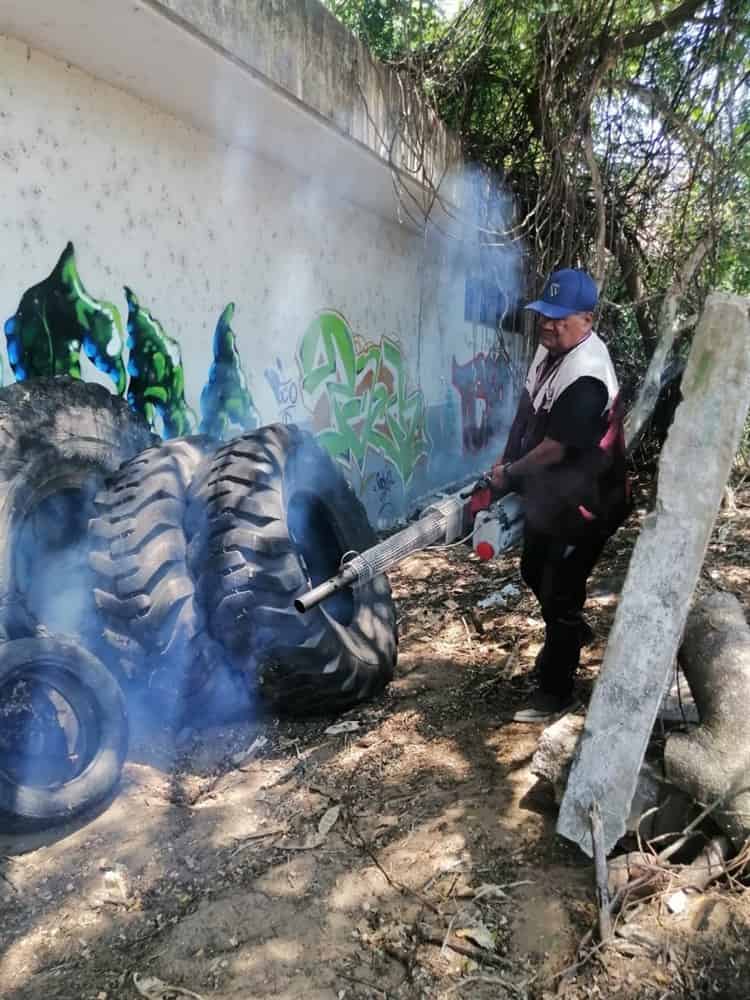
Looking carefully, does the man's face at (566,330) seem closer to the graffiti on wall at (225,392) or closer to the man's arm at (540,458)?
the man's arm at (540,458)

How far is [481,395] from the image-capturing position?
1032 cm

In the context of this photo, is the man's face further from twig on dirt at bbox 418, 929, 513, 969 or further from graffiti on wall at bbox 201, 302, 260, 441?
graffiti on wall at bbox 201, 302, 260, 441

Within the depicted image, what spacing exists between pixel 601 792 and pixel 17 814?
6.41ft

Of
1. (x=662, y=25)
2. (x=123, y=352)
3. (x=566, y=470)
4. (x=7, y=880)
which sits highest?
(x=662, y=25)

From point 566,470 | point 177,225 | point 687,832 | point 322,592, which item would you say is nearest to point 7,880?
point 322,592

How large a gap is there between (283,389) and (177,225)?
154 cm

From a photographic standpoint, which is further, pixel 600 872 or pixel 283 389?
pixel 283 389

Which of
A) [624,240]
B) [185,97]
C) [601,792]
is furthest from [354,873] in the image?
[624,240]

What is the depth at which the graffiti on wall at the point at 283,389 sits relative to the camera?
227 inches

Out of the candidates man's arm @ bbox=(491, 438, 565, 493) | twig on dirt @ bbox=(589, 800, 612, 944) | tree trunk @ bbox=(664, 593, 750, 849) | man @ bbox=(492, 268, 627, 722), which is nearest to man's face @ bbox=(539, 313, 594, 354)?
man @ bbox=(492, 268, 627, 722)

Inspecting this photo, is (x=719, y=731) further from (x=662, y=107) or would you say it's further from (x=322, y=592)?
(x=662, y=107)

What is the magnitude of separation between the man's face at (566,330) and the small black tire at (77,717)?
2.38 meters

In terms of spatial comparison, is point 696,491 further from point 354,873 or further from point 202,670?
point 202,670

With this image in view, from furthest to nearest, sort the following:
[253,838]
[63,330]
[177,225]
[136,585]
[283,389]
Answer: [283,389]
[177,225]
[63,330]
[136,585]
[253,838]
